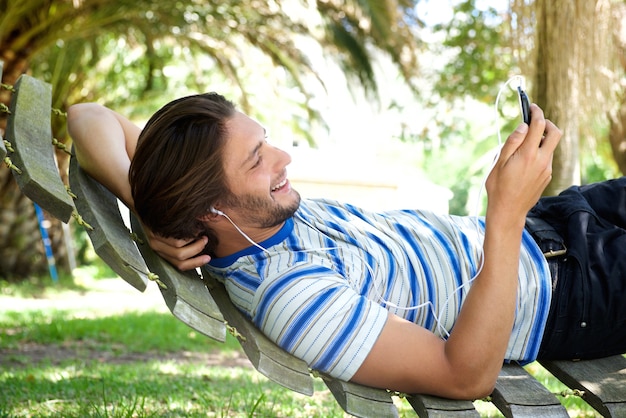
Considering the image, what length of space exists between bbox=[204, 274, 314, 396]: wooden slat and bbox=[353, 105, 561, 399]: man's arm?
149 millimetres

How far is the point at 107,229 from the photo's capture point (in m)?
2.33

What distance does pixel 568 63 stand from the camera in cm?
533

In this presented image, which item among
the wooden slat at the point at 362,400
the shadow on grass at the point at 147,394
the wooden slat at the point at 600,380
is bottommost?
the shadow on grass at the point at 147,394

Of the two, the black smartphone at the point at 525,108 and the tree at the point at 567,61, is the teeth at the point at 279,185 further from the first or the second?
the tree at the point at 567,61

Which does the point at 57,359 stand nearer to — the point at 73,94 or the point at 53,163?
the point at 53,163

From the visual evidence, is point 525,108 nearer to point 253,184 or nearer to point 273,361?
point 253,184

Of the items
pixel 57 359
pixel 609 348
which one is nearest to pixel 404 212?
pixel 609 348

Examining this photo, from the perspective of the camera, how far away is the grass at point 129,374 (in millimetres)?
3461

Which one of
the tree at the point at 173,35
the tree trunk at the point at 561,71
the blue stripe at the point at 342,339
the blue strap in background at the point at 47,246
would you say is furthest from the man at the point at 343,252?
the blue strap in background at the point at 47,246

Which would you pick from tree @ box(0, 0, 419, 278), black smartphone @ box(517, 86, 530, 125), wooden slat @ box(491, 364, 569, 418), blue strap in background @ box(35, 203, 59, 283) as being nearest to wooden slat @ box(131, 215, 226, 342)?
wooden slat @ box(491, 364, 569, 418)

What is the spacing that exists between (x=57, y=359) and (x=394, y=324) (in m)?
3.79

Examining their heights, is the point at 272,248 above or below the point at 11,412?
above

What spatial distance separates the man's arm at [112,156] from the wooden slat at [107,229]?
53mm

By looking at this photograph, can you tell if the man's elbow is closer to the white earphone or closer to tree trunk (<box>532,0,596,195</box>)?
the white earphone
